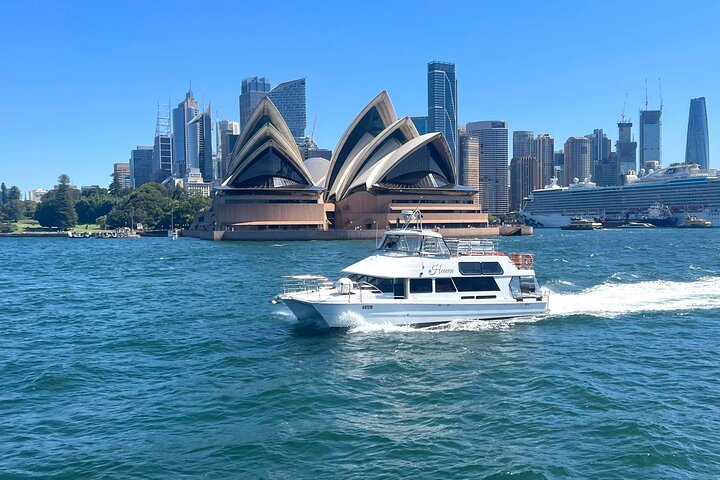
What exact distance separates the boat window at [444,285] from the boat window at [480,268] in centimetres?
65

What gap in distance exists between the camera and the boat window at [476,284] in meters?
23.3

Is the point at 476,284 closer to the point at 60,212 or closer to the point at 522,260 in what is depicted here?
the point at 522,260

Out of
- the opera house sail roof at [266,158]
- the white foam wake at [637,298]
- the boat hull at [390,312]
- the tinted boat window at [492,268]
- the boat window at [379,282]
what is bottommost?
the white foam wake at [637,298]

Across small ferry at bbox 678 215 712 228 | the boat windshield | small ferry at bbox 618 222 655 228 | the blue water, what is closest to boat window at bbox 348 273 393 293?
the blue water

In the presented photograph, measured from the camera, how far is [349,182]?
Result: 111 m

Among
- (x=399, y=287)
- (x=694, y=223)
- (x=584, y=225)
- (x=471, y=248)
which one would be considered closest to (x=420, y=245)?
(x=399, y=287)

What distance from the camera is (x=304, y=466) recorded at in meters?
11.5

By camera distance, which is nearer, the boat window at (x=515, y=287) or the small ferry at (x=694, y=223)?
the boat window at (x=515, y=287)

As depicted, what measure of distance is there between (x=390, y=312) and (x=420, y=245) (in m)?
3.19

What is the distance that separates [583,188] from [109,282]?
458 ft

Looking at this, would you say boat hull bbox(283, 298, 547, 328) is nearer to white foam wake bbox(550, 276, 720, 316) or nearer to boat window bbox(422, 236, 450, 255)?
boat window bbox(422, 236, 450, 255)

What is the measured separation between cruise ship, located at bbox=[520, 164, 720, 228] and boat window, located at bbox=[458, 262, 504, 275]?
5215 inches

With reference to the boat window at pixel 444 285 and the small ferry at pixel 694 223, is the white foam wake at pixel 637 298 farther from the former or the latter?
the small ferry at pixel 694 223

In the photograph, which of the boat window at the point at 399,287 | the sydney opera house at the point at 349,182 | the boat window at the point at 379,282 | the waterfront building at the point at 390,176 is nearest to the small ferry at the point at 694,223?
the sydney opera house at the point at 349,182
